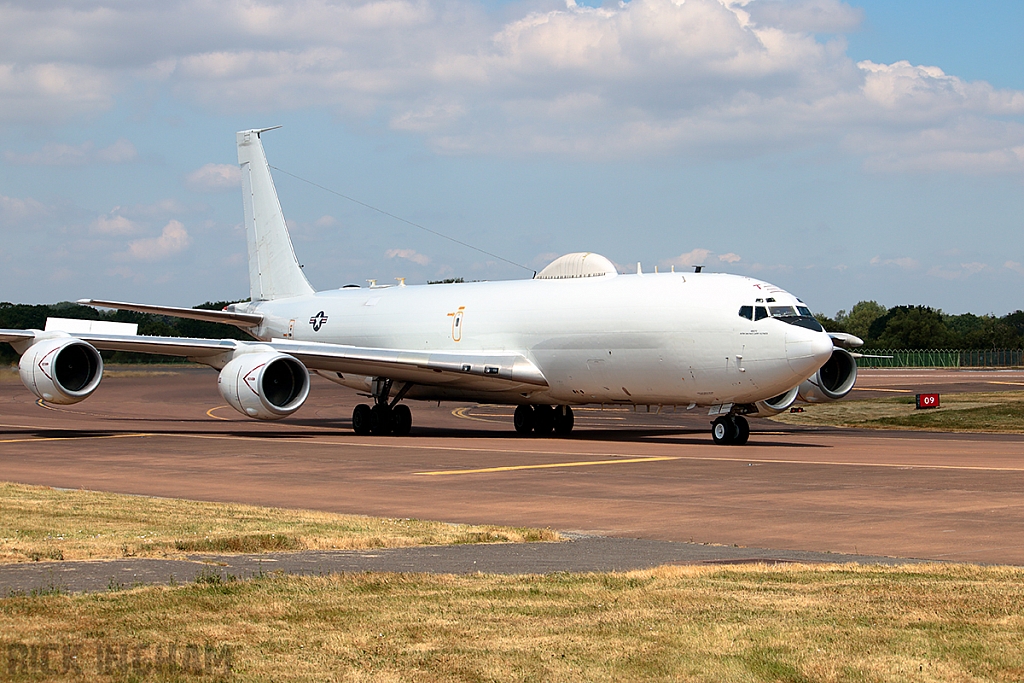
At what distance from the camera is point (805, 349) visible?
2677 centimetres

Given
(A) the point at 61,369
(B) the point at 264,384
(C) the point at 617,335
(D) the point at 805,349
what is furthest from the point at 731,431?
(A) the point at 61,369

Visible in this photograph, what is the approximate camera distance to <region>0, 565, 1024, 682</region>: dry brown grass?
22.2ft

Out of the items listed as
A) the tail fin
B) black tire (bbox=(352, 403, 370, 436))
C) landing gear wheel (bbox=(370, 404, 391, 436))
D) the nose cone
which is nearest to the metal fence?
the tail fin

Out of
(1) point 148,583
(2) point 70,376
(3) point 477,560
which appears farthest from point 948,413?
(1) point 148,583

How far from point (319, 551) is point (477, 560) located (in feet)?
5.22

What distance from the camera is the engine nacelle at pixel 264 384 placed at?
30.5 metres

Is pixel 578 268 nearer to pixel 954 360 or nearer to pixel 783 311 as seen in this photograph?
pixel 783 311

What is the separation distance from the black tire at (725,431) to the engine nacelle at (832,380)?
4302 millimetres

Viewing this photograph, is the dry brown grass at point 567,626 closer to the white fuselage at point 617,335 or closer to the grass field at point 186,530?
the grass field at point 186,530

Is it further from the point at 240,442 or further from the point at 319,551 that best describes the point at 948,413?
the point at 319,551

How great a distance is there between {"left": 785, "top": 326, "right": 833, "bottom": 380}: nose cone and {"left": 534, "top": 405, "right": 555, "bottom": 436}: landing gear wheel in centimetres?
916

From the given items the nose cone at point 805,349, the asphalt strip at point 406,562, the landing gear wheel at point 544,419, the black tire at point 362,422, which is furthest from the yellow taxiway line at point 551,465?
the black tire at point 362,422

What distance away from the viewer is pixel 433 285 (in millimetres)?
38344

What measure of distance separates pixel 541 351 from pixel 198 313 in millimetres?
11552
